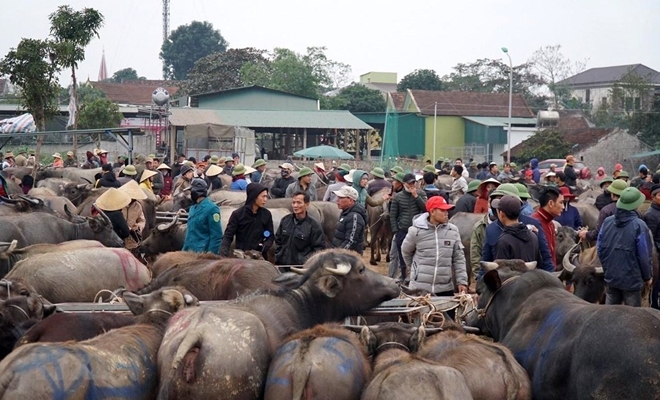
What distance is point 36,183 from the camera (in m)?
23.0

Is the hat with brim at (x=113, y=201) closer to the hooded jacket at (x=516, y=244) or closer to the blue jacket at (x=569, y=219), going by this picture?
the hooded jacket at (x=516, y=244)

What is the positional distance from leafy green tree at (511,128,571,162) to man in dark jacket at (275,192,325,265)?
37.1 metres

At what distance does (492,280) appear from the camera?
7953 mm

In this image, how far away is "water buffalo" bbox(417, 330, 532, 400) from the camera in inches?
245

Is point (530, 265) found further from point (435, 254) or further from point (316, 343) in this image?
point (316, 343)

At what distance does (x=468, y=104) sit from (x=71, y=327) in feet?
189

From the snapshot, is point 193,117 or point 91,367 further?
point 193,117

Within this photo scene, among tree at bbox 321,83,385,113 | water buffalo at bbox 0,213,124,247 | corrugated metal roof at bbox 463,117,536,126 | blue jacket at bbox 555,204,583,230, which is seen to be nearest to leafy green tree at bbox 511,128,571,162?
corrugated metal roof at bbox 463,117,536,126

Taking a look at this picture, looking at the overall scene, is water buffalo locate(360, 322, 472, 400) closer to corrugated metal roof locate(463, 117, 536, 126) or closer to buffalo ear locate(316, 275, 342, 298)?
buffalo ear locate(316, 275, 342, 298)

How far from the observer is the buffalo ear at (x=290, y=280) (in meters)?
7.81

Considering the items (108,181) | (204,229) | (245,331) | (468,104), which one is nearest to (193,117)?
(468,104)

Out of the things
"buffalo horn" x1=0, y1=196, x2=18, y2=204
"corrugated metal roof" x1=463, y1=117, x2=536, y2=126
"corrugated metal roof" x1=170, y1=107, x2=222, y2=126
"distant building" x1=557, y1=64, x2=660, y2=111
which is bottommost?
"buffalo horn" x1=0, y1=196, x2=18, y2=204

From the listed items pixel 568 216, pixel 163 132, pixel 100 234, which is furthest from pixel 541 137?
pixel 100 234

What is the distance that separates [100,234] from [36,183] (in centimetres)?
1088
